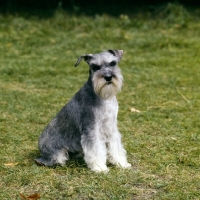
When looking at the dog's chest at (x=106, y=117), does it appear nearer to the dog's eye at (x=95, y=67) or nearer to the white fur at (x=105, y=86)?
the white fur at (x=105, y=86)

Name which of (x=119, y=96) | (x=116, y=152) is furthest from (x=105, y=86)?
(x=119, y=96)

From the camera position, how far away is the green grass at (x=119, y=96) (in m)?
6.11

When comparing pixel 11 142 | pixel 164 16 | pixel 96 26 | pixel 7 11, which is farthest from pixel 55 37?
pixel 11 142

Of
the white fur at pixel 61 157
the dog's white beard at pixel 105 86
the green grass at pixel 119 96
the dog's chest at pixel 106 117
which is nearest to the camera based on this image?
the green grass at pixel 119 96

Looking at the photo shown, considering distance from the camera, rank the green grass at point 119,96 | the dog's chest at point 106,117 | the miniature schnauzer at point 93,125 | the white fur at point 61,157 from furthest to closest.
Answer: the white fur at point 61,157, the dog's chest at point 106,117, the miniature schnauzer at point 93,125, the green grass at point 119,96

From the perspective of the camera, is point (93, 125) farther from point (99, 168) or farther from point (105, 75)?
point (105, 75)

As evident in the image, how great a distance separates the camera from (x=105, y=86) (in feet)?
20.4

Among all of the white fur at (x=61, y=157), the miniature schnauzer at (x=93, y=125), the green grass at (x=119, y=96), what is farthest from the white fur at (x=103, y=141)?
the white fur at (x=61, y=157)

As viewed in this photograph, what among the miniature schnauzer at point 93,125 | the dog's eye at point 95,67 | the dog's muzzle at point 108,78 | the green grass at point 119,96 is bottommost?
the green grass at point 119,96

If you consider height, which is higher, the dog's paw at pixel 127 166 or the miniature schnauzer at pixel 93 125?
the miniature schnauzer at pixel 93 125

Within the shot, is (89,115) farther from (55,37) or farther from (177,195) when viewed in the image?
(55,37)

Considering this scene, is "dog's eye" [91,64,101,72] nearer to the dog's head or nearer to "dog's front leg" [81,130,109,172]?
the dog's head

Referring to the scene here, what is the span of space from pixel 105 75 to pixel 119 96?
4.05m

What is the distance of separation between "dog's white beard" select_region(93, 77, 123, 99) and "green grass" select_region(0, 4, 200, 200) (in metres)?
0.89
